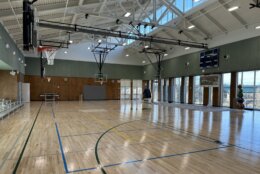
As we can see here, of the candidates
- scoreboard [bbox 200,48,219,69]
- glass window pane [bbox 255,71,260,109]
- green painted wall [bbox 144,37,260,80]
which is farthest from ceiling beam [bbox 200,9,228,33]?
glass window pane [bbox 255,71,260,109]

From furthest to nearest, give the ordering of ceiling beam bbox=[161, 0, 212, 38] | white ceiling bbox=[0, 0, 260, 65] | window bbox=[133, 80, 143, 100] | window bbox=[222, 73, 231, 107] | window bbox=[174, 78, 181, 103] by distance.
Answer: window bbox=[133, 80, 143, 100] → window bbox=[174, 78, 181, 103] → window bbox=[222, 73, 231, 107] → ceiling beam bbox=[161, 0, 212, 38] → white ceiling bbox=[0, 0, 260, 65]

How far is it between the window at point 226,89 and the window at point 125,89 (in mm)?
13130

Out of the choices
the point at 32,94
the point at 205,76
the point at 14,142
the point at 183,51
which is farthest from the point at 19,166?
the point at 32,94

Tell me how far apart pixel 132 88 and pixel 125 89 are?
3.50 feet

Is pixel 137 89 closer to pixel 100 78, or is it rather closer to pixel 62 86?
pixel 100 78

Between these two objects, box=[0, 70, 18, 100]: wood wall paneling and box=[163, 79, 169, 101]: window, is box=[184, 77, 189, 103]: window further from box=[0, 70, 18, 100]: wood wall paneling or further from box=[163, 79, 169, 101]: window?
box=[0, 70, 18, 100]: wood wall paneling

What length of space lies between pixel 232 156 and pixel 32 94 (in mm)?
21592

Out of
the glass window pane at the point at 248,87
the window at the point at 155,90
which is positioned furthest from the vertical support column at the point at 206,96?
the window at the point at 155,90

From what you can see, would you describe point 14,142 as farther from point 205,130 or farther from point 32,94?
point 32,94

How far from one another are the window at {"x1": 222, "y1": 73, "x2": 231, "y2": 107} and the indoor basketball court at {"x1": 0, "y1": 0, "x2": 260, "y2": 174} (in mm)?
86

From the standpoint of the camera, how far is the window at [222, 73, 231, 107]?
15.2 meters

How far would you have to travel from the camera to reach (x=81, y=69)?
923 inches

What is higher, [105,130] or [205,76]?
[205,76]

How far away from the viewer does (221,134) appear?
A: 634cm
